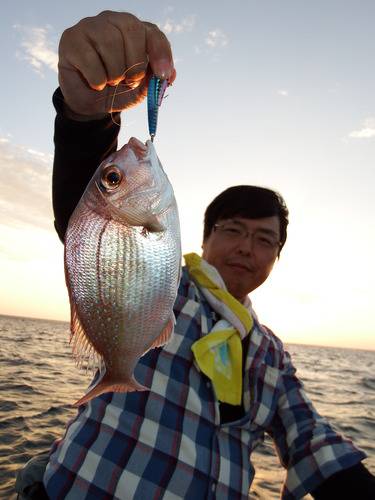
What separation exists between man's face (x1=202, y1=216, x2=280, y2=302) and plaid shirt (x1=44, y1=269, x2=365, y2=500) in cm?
42

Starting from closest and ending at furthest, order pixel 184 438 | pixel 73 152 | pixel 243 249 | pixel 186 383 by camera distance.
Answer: pixel 73 152
pixel 184 438
pixel 186 383
pixel 243 249

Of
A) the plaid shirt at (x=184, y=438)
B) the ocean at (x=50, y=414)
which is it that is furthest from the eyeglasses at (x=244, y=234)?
the ocean at (x=50, y=414)

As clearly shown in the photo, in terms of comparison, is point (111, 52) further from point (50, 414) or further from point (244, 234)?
point (50, 414)

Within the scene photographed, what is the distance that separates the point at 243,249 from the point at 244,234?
5.2 inches

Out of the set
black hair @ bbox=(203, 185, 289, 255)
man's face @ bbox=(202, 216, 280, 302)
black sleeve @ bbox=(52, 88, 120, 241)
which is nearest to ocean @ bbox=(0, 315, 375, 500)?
man's face @ bbox=(202, 216, 280, 302)

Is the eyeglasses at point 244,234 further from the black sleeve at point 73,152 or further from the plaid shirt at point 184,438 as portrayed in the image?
the black sleeve at point 73,152

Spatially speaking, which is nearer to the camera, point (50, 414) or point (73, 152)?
point (73, 152)

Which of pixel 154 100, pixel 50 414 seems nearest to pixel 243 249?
pixel 154 100

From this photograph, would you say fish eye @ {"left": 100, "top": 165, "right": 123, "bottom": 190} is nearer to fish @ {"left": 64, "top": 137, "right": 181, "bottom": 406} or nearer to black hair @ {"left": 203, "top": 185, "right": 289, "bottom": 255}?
→ fish @ {"left": 64, "top": 137, "right": 181, "bottom": 406}

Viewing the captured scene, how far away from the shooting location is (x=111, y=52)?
1351mm

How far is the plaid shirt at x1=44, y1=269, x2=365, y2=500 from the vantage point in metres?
1.91

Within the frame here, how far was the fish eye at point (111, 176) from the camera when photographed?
1.26 meters

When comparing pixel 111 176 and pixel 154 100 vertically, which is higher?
pixel 154 100

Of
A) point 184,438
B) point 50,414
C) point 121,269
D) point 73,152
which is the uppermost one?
point 73,152
